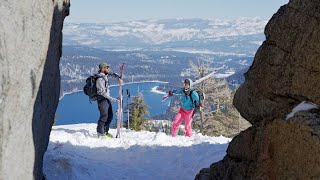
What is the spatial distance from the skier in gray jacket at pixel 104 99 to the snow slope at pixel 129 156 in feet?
1.74

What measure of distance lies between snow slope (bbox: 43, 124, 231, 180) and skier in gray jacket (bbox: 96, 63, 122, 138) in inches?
20.8

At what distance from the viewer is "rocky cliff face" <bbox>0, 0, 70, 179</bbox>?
644 centimetres

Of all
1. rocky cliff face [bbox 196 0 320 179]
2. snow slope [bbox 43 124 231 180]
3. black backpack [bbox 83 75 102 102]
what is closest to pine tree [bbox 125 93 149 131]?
snow slope [bbox 43 124 231 180]

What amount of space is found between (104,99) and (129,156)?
8.75 ft

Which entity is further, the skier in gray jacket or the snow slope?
the skier in gray jacket

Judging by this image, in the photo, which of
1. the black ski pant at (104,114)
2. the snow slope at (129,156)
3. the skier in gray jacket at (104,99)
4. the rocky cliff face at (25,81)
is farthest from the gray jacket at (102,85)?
the rocky cliff face at (25,81)

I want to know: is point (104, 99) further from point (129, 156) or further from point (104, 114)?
point (129, 156)

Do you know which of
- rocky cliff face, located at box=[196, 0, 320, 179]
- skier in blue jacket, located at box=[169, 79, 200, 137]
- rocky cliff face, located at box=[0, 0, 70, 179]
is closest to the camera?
rocky cliff face, located at box=[0, 0, 70, 179]

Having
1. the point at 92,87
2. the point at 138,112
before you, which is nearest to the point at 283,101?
the point at 92,87

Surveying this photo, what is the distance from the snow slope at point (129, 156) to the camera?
460 inches

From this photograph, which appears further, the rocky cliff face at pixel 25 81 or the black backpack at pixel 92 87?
the black backpack at pixel 92 87

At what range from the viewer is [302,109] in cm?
708

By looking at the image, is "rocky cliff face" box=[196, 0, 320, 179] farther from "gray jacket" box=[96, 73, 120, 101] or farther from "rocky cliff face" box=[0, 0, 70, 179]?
"gray jacket" box=[96, 73, 120, 101]

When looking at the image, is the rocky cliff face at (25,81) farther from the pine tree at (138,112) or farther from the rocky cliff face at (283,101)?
the pine tree at (138,112)
